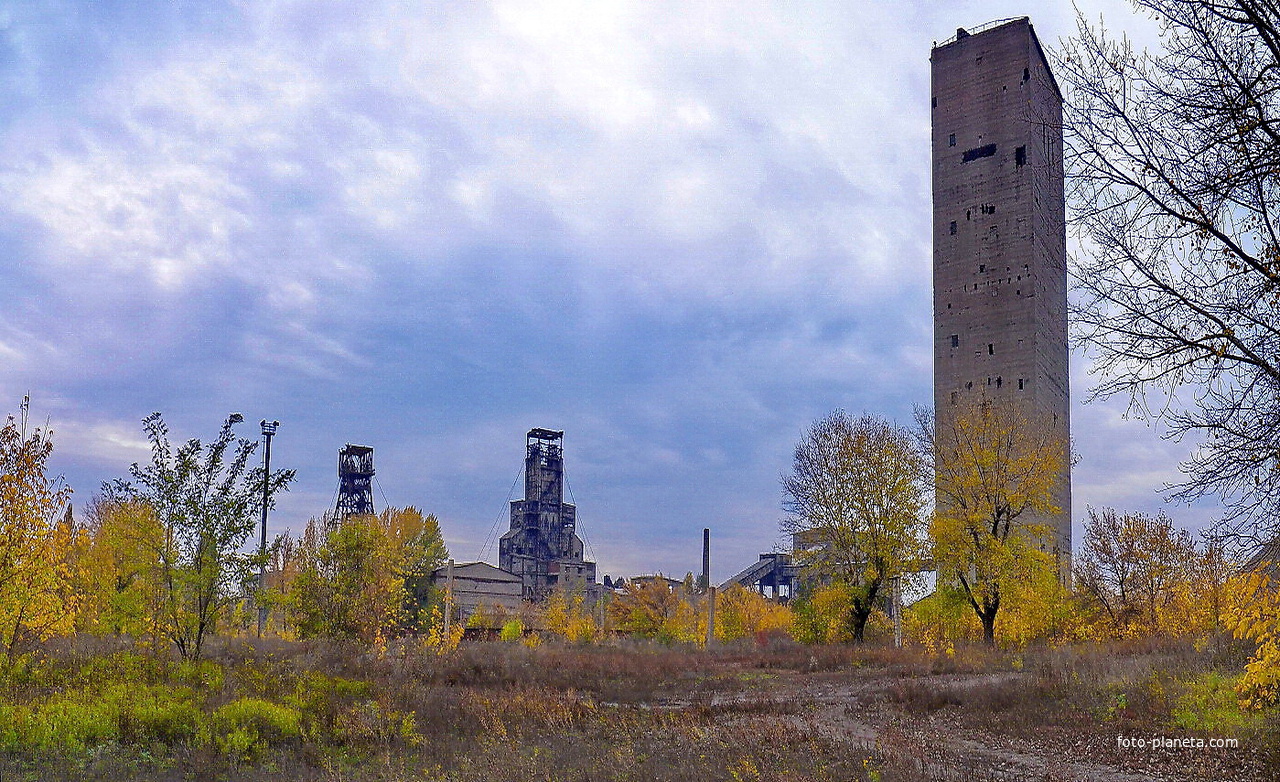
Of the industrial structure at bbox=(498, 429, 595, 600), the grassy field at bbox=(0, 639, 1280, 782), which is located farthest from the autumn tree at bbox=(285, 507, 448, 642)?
the industrial structure at bbox=(498, 429, 595, 600)

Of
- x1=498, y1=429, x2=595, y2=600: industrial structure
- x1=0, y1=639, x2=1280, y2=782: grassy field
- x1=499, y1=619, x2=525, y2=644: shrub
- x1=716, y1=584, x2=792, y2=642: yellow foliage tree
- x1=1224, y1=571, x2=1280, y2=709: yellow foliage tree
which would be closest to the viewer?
x1=1224, y1=571, x2=1280, y2=709: yellow foliage tree

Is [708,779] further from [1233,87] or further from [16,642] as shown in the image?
[16,642]

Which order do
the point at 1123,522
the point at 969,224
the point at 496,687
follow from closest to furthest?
the point at 496,687 → the point at 1123,522 → the point at 969,224

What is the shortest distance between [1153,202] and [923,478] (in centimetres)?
2832

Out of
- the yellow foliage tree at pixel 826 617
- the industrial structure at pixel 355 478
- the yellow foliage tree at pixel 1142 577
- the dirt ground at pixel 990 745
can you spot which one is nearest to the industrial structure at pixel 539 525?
the industrial structure at pixel 355 478

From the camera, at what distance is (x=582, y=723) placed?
16.0m

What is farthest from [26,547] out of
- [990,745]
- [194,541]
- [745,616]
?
[745,616]

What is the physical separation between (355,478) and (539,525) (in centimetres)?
1752

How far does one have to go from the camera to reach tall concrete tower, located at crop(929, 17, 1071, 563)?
69.9m

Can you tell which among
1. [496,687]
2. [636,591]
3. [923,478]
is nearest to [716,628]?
[636,591]

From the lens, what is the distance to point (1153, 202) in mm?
10086

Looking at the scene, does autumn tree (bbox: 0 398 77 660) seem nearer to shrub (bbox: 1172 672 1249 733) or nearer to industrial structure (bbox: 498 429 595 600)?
shrub (bbox: 1172 672 1249 733)

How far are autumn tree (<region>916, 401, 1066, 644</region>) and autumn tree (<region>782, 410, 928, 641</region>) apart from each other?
1911 mm

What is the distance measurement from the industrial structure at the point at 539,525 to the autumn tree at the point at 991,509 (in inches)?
2166
